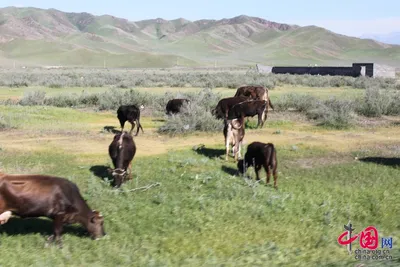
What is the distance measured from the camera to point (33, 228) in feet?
28.5

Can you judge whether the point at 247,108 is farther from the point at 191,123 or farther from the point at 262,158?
the point at 262,158

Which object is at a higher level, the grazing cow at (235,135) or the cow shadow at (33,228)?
the grazing cow at (235,135)

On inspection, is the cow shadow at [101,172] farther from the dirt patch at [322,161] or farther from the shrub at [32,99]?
the shrub at [32,99]

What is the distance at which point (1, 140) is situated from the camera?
17.9m

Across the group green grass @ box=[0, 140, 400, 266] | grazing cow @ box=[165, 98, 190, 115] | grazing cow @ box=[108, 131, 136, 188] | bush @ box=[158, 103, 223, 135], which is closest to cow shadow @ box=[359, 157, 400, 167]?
green grass @ box=[0, 140, 400, 266]

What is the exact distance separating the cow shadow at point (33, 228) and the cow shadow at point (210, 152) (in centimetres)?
663

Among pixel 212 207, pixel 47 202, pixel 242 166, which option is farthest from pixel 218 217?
pixel 242 166

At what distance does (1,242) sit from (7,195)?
863mm

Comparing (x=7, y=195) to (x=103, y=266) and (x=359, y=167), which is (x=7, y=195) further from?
(x=359, y=167)

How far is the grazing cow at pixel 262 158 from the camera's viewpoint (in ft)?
37.0

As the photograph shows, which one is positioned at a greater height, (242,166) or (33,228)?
(242,166)

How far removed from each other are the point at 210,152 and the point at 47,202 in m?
8.19

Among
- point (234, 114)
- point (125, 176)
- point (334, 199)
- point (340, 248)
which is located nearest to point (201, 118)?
point (234, 114)

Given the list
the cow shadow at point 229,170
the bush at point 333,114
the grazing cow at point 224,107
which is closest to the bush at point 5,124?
the grazing cow at point 224,107
